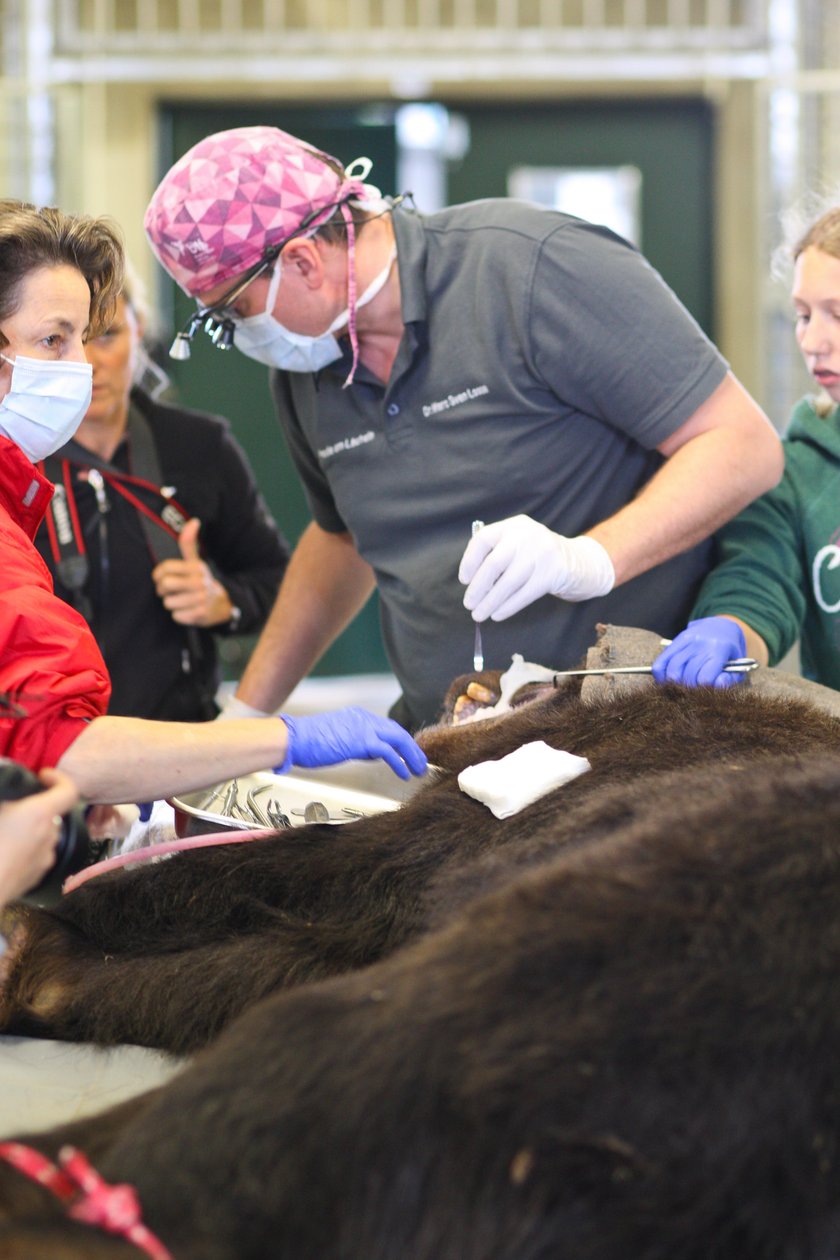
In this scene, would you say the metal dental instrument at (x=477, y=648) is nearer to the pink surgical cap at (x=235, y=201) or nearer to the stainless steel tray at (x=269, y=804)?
the stainless steel tray at (x=269, y=804)

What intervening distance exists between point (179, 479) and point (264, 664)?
430 millimetres

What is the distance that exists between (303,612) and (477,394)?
0.56 meters

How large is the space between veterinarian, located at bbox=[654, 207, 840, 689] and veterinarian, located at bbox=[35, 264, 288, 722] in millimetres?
906

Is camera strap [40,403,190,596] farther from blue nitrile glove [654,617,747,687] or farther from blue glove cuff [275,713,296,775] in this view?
blue nitrile glove [654,617,747,687]

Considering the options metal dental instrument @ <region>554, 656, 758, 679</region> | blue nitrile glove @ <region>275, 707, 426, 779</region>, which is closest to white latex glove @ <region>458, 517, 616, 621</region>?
metal dental instrument @ <region>554, 656, 758, 679</region>

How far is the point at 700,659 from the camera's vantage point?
145 centimetres

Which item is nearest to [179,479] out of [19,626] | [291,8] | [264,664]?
[264,664]

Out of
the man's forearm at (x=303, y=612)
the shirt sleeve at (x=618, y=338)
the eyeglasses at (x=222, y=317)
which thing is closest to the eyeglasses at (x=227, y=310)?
the eyeglasses at (x=222, y=317)

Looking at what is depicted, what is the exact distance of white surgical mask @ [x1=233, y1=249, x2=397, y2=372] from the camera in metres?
1.79

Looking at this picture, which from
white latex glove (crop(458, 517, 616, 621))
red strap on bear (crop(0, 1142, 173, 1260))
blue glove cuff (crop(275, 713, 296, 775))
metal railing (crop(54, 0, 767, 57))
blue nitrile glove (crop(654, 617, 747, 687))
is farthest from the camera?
metal railing (crop(54, 0, 767, 57))

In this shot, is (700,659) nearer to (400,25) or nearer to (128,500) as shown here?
(128,500)

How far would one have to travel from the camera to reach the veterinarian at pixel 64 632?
1.15 metres

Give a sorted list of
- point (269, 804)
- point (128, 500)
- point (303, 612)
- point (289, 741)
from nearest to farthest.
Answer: point (289, 741)
point (269, 804)
point (303, 612)
point (128, 500)

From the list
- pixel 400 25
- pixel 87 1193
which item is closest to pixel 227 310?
pixel 87 1193
